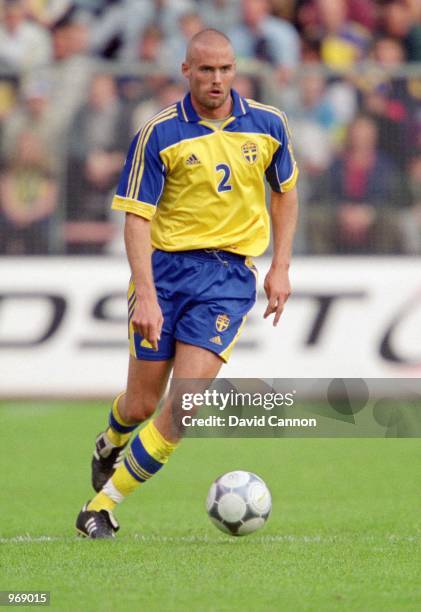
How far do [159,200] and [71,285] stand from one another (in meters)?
6.07

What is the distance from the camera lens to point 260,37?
13.3 m

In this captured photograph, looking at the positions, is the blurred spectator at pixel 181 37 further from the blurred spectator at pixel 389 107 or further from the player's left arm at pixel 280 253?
the player's left arm at pixel 280 253

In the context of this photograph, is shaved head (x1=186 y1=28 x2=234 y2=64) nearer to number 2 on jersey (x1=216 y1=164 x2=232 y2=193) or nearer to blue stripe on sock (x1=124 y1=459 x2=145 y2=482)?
number 2 on jersey (x1=216 y1=164 x2=232 y2=193)

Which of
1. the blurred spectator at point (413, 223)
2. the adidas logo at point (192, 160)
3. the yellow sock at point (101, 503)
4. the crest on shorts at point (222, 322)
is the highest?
the adidas logo at point (192, 160)

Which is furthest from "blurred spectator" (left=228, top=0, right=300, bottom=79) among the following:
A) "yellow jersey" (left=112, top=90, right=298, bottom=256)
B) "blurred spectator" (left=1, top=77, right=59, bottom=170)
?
"yellow jersey" (left=112, top=90, right=298, bottom=256)

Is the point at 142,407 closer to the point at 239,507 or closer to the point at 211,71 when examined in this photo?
the point at 239,507

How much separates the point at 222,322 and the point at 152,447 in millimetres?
673

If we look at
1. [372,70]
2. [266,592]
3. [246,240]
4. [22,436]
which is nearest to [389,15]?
[372,70]

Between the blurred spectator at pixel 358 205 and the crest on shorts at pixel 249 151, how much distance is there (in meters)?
6.14

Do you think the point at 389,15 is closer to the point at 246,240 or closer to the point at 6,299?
the point at 6,299

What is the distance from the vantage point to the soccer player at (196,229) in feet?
19.8

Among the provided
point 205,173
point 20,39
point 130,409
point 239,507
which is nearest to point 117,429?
point 130,409

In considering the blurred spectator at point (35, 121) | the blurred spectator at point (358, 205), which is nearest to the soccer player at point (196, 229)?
the blurred spectator at point (358, 205)

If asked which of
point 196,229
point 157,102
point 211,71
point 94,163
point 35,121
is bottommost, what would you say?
point 94,163
